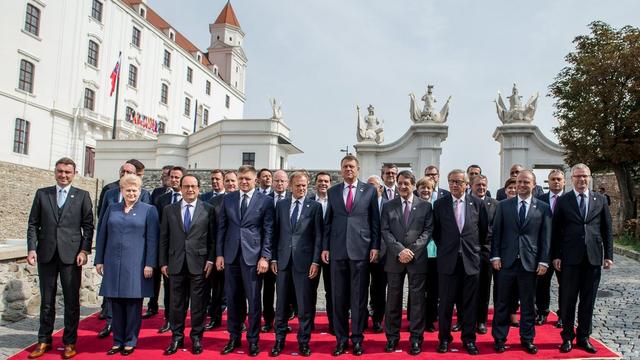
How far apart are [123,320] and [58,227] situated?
1.25 m

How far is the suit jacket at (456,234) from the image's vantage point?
556 centimetres

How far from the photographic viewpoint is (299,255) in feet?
18.3

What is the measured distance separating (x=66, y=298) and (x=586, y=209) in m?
5.85

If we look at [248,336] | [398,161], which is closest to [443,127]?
[398,161]

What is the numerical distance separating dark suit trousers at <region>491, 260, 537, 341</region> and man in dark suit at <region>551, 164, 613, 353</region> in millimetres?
380

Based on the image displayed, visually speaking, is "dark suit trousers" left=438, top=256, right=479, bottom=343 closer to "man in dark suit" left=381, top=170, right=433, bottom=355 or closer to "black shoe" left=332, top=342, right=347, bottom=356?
"man in dark suit" left=381, top=170, right=433, bottom=355

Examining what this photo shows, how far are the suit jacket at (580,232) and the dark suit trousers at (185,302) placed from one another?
403 centimetres

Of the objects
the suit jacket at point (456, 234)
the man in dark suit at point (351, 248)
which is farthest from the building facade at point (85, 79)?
the suit jacket at point (456, 234)

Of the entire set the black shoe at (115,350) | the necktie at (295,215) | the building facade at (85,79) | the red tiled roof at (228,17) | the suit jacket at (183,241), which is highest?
the red tiled roof at (228,17)

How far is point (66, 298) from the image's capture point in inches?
219

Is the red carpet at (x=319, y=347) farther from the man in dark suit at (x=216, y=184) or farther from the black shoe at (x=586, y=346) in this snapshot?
the man in dark suit at (x=216, y=184)

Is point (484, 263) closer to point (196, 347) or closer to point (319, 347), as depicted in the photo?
point (319, 347)

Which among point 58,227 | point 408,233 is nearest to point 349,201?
point 408,233

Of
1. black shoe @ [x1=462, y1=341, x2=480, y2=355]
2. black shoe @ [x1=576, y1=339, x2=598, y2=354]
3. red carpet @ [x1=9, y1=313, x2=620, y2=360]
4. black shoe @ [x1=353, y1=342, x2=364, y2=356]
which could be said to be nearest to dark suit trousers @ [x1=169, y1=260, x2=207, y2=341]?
red carpet @ [x1=9, y1=313, x2=620, y2=360]
